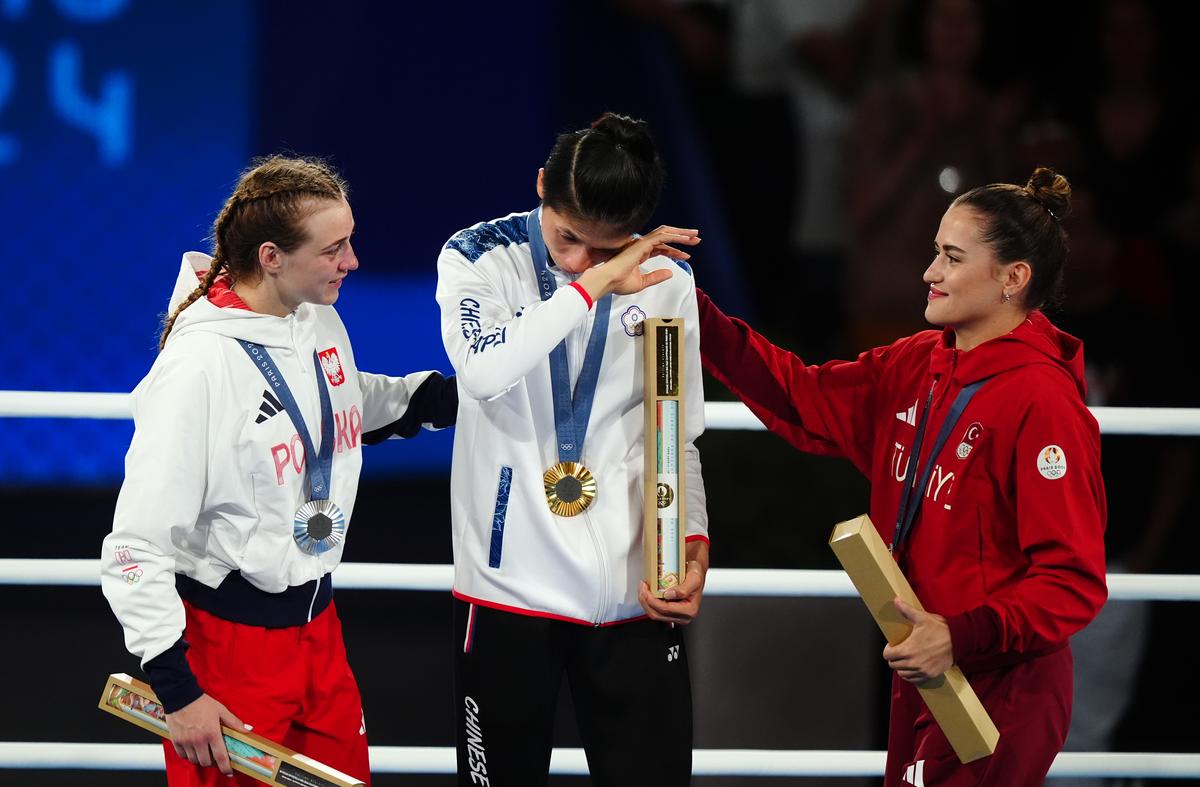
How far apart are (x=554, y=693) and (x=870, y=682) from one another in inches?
60.6

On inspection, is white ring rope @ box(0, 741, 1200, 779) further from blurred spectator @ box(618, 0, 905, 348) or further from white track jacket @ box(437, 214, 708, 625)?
blurred spectator @ box(618, 0, 905, 348)

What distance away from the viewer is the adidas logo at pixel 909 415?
2027 mm

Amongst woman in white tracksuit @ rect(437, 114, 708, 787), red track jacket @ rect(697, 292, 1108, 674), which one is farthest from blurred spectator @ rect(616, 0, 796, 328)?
woman in white tracksuit @ rect(437, 114, 708, 787)

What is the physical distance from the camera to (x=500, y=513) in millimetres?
1882

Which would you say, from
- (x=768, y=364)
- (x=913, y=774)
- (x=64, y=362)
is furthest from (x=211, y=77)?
(x=913, y=774)

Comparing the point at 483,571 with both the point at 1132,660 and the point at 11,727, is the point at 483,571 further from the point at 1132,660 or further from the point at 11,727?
the point at 11,727

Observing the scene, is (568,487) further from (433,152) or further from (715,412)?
(433,152)

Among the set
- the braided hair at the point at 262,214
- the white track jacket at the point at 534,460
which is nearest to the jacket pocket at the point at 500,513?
the white track jacket at the point at 534,460

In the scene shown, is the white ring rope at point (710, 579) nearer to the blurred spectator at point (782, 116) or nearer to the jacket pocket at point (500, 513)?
the jacket pocket at point (500, 513)

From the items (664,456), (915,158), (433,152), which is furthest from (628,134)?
(433,152)

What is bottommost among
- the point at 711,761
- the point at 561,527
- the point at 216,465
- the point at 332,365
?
the point at 711,761

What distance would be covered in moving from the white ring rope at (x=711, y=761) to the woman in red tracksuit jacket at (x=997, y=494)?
1.26ft

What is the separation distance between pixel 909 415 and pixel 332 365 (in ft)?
2.94

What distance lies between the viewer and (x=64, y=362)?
660 centimetres
